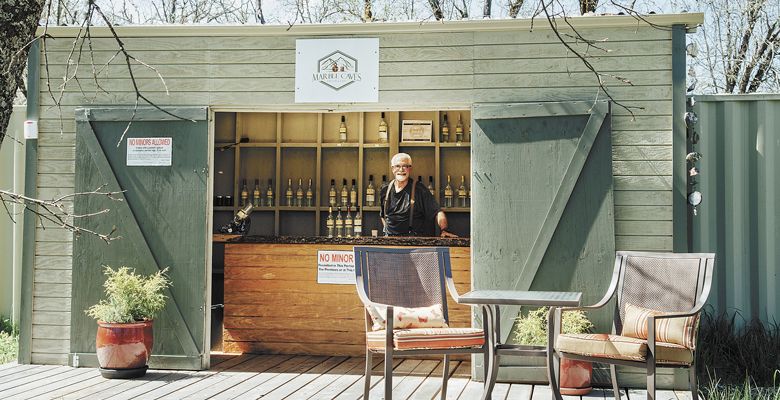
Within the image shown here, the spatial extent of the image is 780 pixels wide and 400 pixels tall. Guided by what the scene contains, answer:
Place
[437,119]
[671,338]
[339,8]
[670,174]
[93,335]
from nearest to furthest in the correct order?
[671,338]
[670,174]
[93,335]
[437,119]
[339,8]

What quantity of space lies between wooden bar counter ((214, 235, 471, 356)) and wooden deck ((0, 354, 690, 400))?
289 millimetres

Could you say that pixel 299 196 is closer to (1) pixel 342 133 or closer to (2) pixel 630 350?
(1) pixel 342 133

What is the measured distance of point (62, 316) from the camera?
21.6 feet

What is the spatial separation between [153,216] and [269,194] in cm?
269

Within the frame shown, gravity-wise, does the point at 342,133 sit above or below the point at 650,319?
above

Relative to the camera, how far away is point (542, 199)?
608cm

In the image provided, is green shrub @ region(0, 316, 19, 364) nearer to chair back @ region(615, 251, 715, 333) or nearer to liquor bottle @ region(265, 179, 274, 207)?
liquor bottle @ region(265, 179, 274, 207)

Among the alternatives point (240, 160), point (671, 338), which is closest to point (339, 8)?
point (240, 160)

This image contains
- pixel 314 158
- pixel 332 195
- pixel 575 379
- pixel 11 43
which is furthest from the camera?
pixel 314 158

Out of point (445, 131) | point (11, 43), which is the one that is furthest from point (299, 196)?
point (11, 43)

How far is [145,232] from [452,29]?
103 inches

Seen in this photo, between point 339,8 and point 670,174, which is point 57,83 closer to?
point 670,174

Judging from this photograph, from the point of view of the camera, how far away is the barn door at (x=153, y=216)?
639cm

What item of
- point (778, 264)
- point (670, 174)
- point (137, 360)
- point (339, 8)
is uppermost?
point (339, 8)
